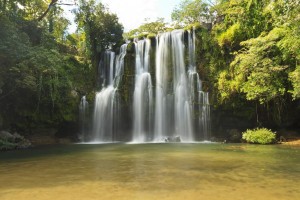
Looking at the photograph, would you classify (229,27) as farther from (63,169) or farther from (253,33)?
(63,169)

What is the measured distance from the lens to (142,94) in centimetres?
2448

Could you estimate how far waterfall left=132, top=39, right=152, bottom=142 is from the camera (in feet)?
77.5

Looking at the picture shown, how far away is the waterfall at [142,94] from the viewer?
23.6m

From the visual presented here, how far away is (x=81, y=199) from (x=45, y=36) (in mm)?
19650

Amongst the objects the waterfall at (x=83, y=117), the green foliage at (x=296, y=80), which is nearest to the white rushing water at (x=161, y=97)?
the waterfall at (x=83, y=117)

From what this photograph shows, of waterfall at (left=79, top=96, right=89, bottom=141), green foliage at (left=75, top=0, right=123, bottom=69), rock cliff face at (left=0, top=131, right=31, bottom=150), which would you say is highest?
green foliage at (left=75, top=0, right=123, bottom=69)

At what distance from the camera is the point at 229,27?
22.9m

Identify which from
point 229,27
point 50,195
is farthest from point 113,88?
point 50,195

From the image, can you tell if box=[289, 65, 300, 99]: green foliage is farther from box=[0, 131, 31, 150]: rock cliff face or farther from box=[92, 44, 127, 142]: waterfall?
box=[0, 131, 31, 150]: rock cliff face

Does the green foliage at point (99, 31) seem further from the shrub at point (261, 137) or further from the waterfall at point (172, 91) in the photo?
the shrub at point (261, 137)

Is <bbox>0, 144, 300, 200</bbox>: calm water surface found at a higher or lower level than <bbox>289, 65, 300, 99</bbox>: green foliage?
lower

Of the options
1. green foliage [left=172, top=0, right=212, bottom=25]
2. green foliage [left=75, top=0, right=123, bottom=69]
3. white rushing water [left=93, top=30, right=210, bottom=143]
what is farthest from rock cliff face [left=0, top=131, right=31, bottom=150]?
green foliage [left=172, top=0, right=212, bottom=25]

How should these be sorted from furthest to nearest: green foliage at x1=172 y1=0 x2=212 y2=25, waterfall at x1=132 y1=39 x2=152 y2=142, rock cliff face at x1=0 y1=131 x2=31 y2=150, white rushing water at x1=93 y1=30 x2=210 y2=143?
green foliage at x1=172 y1=0 x2=212 y2=25 → waterfall at x1=132 y1=39 x2=152 y2=142 → white rushing water at x1=93 y1=30 x2=210 y2=143 → rock cliff face at x1=0 y1=131 x2=31 y2=150

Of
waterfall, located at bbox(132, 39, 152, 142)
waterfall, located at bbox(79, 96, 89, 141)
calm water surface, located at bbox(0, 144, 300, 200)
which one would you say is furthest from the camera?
waterfall, located at bbox(79, 96, 89, 141)
